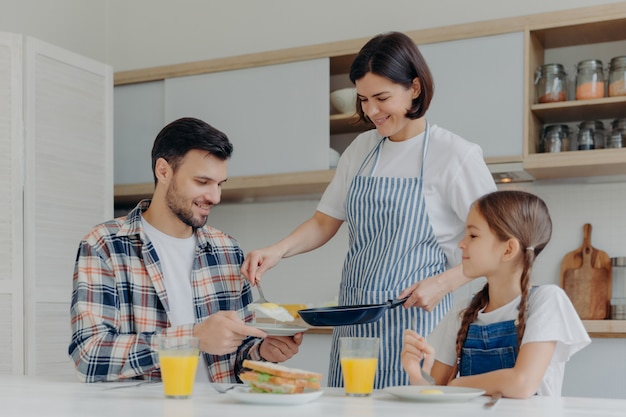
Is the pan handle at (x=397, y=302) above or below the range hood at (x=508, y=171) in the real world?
below

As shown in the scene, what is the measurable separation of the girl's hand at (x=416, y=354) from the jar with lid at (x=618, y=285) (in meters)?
2.00

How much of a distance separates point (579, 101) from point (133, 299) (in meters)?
2.14

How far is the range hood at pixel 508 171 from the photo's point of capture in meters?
3.38

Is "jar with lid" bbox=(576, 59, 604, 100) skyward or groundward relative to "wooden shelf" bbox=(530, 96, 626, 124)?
skyward

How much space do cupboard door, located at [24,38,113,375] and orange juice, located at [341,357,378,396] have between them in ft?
7.69

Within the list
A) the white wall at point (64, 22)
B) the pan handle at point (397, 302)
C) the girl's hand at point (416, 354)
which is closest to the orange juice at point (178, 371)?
the girl's hand at point (416, 354)

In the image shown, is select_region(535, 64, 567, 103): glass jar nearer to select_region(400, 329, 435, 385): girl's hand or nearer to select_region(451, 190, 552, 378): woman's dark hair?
select_region(451, 190, 552, 378): woman's dark hair

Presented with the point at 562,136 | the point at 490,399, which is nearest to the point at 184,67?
the point at 562,136

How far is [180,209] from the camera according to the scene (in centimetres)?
221

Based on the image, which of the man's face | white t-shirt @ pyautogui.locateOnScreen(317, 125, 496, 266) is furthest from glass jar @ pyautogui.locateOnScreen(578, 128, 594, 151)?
the man's face

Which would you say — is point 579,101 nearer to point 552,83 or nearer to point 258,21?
point 552,83

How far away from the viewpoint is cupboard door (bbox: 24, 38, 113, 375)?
353cm

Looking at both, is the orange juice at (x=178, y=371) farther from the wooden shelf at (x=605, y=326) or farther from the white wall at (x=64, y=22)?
the white wall at (x=64, y=22)

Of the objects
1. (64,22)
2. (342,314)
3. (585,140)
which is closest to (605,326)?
(585,140)
